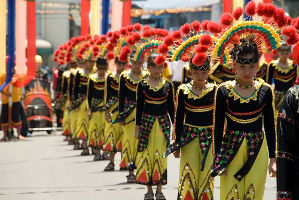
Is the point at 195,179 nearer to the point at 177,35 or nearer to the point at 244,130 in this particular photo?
the point at 244,130

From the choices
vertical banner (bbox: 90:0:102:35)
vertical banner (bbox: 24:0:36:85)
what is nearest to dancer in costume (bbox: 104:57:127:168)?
vertical banner (bbox: 24:0:36:85)

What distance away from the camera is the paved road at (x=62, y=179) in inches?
405

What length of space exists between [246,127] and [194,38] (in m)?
1.85

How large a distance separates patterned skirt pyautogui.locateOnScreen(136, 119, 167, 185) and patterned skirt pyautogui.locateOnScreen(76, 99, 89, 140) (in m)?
6.04

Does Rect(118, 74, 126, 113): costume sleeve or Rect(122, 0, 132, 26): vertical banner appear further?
Rect(122, 0, 132, 26): vertical banner

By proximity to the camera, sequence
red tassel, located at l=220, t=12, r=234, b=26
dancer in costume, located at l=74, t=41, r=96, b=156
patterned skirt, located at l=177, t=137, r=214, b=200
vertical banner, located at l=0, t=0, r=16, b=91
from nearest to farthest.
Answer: red tassel, located at l=220, t=12, r=234, b=26
patterned skirt, located at l=177, t=137, r=214, b=200
dancer in costume, located at l=74, t=41, r=96, b=156
vertical banner, located at l=0, t=0, r=16, b=91

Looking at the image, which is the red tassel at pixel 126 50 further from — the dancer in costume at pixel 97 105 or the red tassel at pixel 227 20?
the red tassel at pixel 227 20

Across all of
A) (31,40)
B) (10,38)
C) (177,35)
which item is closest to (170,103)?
(177,35)

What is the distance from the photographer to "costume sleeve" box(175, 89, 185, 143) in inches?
321

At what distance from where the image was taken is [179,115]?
8.16 metres

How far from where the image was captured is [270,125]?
6.71 metres

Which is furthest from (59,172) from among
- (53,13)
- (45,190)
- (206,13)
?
(53,13)

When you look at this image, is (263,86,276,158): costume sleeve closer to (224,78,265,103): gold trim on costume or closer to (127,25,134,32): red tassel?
(224,78,265,103): gold trim on costume

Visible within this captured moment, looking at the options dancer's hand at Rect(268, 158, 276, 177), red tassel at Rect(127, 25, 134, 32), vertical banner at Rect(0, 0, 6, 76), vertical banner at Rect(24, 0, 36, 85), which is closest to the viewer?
dancer's hand at Rect(268, 158, 276, 177)
